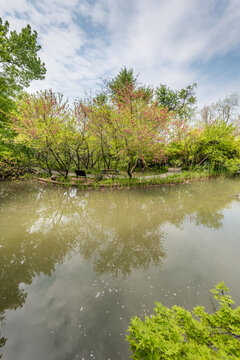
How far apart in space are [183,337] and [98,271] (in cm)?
288

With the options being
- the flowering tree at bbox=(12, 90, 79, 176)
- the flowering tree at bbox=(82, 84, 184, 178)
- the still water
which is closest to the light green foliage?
the flowering tree at bbox=(82, 84, 184, 178)

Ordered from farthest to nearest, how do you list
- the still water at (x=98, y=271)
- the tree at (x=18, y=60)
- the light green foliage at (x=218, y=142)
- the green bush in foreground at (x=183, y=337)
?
1. the light green foliage at (x=218, y=142)
2. the tree at (x=18, y=60)
3. the still water at (x=98, y=271)
4. the green bush in foreground at (x=183, y=337)

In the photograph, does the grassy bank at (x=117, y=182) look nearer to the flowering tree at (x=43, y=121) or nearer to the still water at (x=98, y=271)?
the flowering tree at (x=43, y=121)

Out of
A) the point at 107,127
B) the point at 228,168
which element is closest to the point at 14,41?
the point at 107,127

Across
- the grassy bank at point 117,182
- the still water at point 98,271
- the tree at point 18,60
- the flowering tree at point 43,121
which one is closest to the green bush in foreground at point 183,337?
the still water at point 98,271

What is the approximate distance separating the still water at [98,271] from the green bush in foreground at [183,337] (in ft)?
3.68

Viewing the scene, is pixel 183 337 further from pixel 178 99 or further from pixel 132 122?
pixel 178 99

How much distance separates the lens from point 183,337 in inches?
58.5

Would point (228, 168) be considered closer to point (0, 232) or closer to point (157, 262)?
point (157, 262)

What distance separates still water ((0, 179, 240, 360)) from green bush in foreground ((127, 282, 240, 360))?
112cm

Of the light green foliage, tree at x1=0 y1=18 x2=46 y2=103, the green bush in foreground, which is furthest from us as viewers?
the light green foliage

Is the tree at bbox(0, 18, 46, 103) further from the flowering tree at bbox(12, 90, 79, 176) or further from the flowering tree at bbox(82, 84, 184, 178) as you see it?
the flowering tree at bbox(82, 84, 184, 178)

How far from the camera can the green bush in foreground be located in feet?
4.72

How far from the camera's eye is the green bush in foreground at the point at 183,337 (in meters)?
1.44
